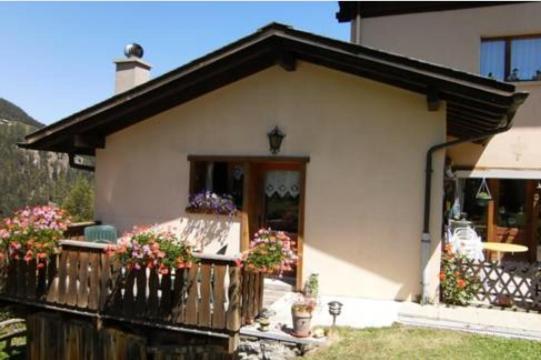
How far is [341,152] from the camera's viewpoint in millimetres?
8367

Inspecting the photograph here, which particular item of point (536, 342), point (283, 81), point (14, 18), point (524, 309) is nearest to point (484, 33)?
point (283, 81)

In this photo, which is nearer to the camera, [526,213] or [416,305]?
[416,305]

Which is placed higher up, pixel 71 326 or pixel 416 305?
pixel 416 305

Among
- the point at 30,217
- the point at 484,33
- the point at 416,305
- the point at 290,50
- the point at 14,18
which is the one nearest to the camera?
the point at 30,217

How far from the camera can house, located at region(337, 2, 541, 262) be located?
36.0 feet

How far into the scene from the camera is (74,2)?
10438 mm

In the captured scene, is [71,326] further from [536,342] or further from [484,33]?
[484,33]

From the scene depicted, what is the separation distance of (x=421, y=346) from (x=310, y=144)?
411 cm

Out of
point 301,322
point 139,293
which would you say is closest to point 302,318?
point 301,322

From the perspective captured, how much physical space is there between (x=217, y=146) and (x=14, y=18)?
756 cm

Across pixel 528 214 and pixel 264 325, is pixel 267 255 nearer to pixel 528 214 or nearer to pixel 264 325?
pixel 264 325

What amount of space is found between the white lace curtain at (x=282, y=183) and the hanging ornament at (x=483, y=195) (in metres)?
5.40

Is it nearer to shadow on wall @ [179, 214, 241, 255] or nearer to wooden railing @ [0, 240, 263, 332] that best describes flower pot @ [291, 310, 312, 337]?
wooden railing @ [0, 240, 263, 332]

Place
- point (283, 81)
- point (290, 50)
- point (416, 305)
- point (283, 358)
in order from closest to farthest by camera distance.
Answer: point (283, 358), point (416, 305), point (290, 50), point (283, 81)
